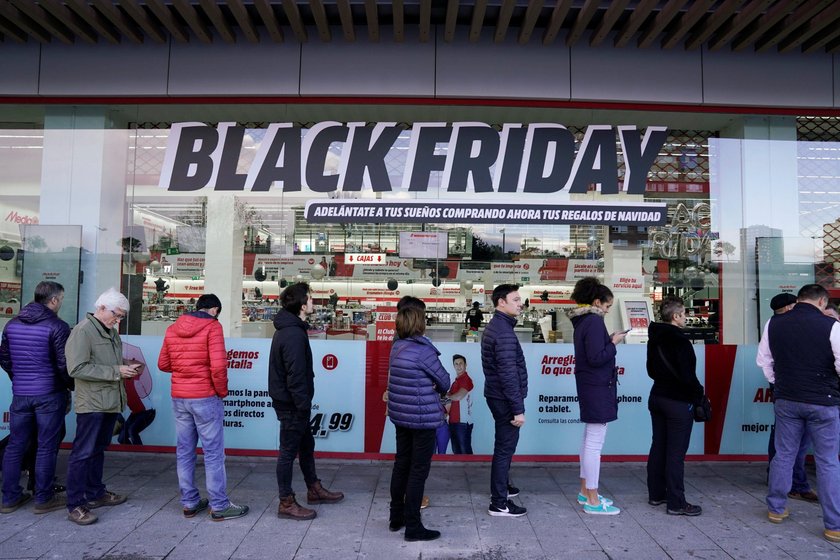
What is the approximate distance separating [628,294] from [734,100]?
222cm

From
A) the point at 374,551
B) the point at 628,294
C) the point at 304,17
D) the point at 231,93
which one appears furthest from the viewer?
the point at 628,294

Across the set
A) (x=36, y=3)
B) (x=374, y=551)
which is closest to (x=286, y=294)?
(x=374, y=551)

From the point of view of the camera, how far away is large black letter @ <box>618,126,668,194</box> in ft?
18.2

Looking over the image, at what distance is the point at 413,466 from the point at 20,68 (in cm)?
523

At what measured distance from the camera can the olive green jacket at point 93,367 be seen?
3630 millimetres

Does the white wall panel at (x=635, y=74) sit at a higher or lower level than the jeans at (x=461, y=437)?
higher

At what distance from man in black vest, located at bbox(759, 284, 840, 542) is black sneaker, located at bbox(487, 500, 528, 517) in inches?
65.5

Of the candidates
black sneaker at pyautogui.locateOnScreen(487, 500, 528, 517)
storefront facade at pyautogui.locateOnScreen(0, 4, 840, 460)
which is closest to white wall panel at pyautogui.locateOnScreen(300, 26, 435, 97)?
storefront facade at pyautogui.locateOnScreen(0, 4, 840, 460)

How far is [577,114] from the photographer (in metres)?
5.57

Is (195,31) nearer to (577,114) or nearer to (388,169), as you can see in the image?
(388,169)

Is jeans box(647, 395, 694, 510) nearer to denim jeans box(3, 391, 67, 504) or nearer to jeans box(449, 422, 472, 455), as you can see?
jeans box(449, 422, 472, 455)

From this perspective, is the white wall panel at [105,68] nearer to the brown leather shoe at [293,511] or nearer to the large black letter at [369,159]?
the large black letter at [369,159]

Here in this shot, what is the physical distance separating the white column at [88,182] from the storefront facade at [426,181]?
0.06ft

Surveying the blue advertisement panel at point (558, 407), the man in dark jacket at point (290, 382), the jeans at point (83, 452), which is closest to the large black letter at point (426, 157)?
the blue advertisement panel at point (558, 407)
